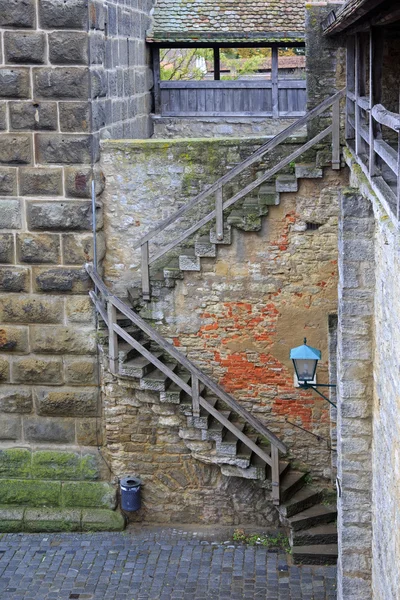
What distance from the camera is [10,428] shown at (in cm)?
→ 1280

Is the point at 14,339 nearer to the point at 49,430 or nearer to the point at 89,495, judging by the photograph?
the point at 49,430

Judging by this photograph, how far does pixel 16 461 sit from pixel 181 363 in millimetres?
2467

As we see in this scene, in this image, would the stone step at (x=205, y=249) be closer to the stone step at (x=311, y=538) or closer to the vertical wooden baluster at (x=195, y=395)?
the vertical wooden baluster at (x=195, y=395)

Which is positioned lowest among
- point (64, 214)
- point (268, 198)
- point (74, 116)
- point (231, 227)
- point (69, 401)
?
point (69, 401)

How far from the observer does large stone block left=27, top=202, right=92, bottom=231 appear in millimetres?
12242

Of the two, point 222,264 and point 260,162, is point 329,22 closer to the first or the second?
point 260,162

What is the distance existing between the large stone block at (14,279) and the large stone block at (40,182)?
895mm

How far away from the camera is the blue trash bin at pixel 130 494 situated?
40.7ft

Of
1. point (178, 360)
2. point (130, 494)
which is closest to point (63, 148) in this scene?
point (178, 360)

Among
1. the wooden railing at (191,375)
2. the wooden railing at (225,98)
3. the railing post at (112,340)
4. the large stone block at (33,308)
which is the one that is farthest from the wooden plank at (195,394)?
the wooden railing at (225,98)

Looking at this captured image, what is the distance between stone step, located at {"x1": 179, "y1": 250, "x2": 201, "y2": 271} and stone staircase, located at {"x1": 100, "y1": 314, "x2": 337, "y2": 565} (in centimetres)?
100

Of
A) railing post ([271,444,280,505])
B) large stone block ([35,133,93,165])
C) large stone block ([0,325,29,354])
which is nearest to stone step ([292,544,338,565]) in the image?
railing post ([271,444,280,505])

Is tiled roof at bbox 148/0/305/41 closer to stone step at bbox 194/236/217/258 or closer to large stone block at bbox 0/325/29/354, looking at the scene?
stone step at bbox 194/236/217/258

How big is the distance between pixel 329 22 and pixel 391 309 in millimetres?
4625
